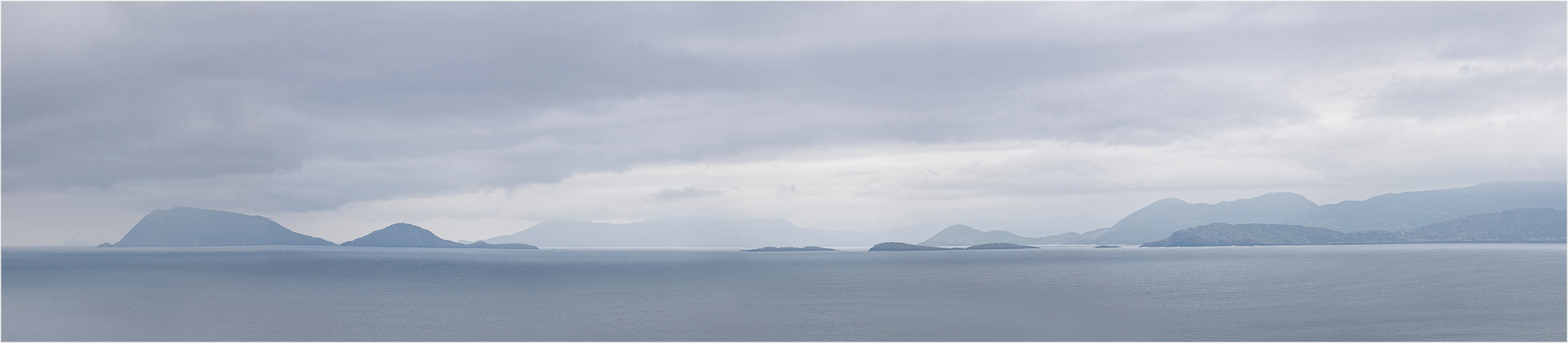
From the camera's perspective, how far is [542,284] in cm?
15100

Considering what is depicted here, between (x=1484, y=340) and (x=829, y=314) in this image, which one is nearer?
(x=1484, y=340)

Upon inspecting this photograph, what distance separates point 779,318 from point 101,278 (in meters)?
175

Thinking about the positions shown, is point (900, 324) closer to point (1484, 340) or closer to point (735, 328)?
point (735, 328)

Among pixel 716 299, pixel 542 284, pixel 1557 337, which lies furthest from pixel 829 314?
pixel 542 284

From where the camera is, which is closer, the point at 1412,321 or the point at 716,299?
the point at 1412,321

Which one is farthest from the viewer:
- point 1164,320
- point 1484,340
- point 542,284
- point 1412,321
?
point 542,284

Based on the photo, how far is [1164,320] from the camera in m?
82.4

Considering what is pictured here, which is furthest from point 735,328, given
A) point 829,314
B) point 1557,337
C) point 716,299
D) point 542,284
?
point 542,284

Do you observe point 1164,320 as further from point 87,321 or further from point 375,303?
point 87,321

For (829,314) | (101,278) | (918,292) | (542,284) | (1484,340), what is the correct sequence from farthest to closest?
(101,278) < (542,284) < (918,292) < (829,314) < (1484,340)

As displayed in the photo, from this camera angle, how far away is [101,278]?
588ft

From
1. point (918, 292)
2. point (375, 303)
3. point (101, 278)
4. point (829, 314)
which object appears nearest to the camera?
point (829, 314)

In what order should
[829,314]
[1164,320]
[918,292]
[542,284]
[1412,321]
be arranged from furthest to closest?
[542,284] < [918,292] < [829,314] < [1164,320] < [1412,321]

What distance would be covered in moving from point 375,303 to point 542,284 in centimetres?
4389
